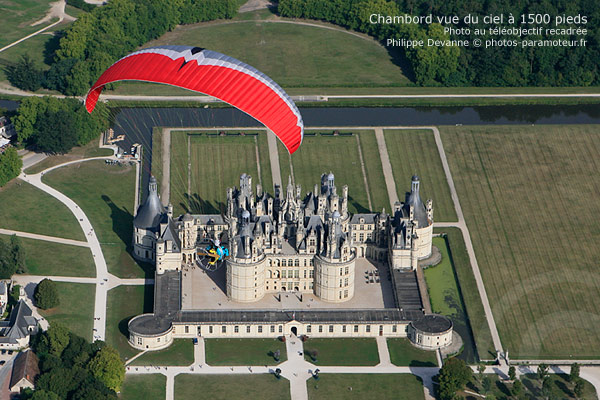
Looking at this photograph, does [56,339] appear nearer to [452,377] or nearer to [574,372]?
[452,377]

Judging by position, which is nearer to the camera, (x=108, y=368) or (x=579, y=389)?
(x=108, y=368)

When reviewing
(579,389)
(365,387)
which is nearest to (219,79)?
(365,387)

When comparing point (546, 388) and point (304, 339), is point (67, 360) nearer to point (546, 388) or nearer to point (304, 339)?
point (304, 339)

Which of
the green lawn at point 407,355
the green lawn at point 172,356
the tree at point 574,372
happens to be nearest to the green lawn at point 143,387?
the green lawn at point 172,356

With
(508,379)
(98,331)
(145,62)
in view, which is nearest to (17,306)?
(98,331)

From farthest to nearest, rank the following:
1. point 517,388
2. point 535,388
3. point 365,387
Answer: point 535,388
point 365,387
point 517,388

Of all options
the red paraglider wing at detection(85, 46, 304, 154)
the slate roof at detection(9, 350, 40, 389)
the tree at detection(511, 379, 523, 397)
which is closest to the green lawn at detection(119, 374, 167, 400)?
the slate roof at detection(9, 350, 40, 389)

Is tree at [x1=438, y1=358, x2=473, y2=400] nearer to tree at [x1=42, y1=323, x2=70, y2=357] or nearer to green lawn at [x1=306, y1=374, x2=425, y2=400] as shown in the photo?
green lawn at [x1=306, y1=374, x2=425, y2=400]
